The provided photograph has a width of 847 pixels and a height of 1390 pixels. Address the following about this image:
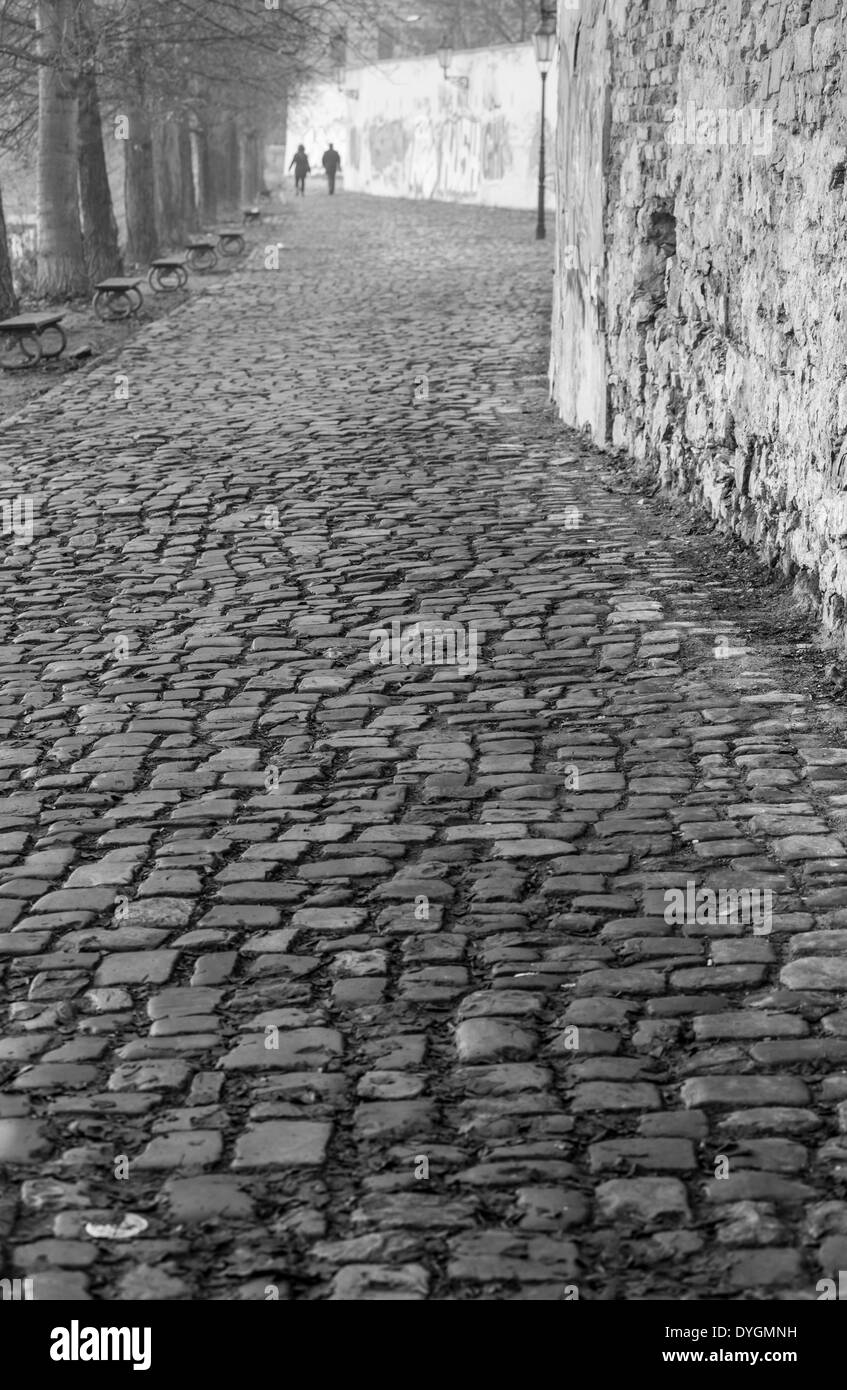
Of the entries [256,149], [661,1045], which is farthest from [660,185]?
[256,149]

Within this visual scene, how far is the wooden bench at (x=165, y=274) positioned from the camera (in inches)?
893

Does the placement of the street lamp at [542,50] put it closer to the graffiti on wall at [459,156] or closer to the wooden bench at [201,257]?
the wooden bench at [201,257]

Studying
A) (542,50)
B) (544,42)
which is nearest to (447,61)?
(542,50)

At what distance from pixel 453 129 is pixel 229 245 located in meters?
19.0

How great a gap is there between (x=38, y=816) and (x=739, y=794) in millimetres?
2197

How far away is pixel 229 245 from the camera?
31.5 m

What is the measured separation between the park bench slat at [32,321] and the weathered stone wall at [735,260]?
583 cm

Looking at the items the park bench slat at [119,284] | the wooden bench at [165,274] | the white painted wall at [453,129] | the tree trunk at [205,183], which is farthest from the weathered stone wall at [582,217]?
the tree trunk at [205,183]

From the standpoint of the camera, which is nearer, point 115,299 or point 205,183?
point 115,299

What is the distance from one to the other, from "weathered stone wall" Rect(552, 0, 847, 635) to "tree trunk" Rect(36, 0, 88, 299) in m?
8.71

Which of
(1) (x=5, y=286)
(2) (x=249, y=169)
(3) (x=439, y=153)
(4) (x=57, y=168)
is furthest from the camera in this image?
(2) (x=249, y=169)

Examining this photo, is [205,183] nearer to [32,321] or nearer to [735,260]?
[32,321]

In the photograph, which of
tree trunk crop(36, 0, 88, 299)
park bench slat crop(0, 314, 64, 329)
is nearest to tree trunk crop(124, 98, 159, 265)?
tree trunk crop(36, 0, 88, 299)
